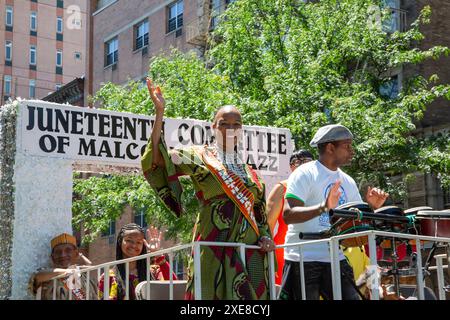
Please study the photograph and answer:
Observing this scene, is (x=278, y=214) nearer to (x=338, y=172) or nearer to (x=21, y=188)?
(x=338, y=172)

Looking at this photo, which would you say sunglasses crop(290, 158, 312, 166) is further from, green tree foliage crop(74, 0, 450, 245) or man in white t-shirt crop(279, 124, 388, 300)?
→ green tree foliage crop(74, 0, 450, 245)

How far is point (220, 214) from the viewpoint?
4.86 meters

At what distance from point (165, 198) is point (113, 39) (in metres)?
31.8

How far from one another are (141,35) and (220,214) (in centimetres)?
2982

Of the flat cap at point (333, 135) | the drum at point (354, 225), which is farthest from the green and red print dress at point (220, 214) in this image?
the drum at point (354, 225)

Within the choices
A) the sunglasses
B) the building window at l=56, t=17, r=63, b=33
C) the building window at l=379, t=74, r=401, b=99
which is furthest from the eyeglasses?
the building window at l=56, t=17, r=63, b=33

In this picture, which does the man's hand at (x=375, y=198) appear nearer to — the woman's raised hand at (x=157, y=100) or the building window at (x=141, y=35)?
the woman's raised hand at (x=157, y=100)

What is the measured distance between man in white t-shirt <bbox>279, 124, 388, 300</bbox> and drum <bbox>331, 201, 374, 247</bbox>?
338 millimetres

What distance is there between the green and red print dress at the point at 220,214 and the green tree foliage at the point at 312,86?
1040 centimetres

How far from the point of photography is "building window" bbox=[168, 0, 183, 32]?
3144 centimetres

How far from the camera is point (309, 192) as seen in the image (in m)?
4.96

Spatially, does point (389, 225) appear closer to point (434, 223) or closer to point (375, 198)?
point (434, 223)

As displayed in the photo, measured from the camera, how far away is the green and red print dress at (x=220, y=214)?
15.3 ft

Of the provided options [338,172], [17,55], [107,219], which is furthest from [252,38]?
[17,55]
